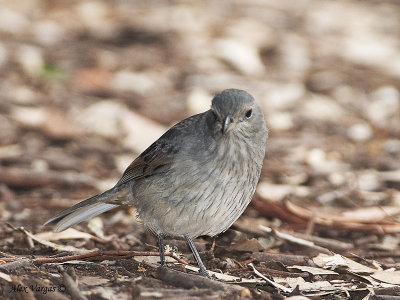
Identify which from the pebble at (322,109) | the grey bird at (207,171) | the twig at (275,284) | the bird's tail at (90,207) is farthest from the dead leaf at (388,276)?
the pebble at (322,109)

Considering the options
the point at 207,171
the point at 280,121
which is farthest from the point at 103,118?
the point at 207,171

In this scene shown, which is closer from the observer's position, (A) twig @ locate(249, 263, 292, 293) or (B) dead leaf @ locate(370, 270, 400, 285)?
(A) twig @ locate(249, 263, 292, 293)

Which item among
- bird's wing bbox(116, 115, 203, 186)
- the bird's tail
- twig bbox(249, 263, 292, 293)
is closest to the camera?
twig bbox(249, 263, 292, 293)

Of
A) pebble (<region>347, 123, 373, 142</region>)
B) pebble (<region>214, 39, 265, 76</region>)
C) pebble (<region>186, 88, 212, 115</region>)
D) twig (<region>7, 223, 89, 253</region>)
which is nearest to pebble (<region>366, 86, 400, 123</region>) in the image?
pebble (<region>347, 123, 373, 142</region>)

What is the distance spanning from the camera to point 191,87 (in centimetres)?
1001

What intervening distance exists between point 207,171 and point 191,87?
5.04 metres

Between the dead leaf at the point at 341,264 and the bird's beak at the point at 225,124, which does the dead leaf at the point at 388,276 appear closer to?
the dead leaf at the point at 341,264

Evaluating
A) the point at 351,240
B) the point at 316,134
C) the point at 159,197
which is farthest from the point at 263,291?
the point at 316,134

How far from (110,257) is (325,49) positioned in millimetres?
7466

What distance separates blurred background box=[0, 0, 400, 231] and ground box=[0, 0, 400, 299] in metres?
0.03

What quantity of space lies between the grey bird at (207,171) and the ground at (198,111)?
358mm

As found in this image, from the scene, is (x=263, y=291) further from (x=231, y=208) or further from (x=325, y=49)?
(x=325, y=49)

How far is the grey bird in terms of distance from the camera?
5.09 meters

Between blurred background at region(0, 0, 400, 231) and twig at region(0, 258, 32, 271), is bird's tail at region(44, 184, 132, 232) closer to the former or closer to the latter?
blurred background at region(0, 0, 400, 231)
